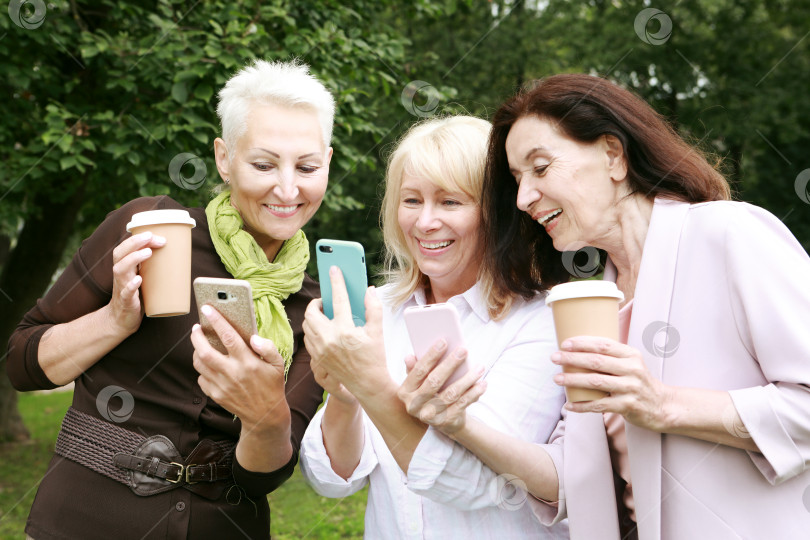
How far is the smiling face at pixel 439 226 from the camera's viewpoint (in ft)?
8.93

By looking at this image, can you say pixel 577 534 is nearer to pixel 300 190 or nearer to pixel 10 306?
pixel 300 190

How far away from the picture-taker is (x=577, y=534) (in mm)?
2203

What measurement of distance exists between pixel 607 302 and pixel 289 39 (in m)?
4.58

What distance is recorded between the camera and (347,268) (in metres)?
2.11

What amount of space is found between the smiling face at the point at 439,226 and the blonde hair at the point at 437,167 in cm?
4

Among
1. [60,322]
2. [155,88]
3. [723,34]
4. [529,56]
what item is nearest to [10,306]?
[155,88]

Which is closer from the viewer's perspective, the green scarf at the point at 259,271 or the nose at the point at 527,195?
the nose at the point at 527,195

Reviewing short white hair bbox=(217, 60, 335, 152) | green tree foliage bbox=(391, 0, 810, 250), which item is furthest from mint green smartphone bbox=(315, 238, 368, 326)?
green tree foliage bbox=(391, 0, 810, 250)

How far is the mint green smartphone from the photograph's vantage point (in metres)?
2.09

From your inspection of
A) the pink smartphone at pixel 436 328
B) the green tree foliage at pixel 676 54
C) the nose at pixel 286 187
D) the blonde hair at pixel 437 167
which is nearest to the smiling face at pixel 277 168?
the nose at pixel 286 187
